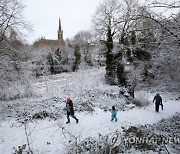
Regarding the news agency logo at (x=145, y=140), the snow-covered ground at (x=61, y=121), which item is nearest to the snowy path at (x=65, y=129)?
the snow-covered ground at (x=61, y=121)

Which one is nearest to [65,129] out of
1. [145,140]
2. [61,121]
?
[145,140]

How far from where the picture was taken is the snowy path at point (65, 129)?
10.1 m

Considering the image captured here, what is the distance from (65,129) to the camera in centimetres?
868

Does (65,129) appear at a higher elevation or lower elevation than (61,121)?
higher

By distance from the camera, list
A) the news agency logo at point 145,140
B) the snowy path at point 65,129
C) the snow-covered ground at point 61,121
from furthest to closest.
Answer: the snow-covered ground at point 61,121
the snowy path at point 65,129
the news agency logo at point 145,140

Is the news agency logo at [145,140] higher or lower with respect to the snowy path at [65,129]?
higher

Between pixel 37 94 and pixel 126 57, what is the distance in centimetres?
1323

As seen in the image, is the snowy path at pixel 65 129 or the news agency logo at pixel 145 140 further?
the snowy path at pixel 65 129

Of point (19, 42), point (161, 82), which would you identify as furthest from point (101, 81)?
point (19, 42)

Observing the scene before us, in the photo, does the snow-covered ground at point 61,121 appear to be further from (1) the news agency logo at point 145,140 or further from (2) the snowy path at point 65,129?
(1) the news agency logo at point 145,140

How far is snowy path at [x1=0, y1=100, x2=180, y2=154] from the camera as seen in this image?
33.2 feet

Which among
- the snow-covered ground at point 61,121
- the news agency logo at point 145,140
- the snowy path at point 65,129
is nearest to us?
the news agency logo at point 145,140

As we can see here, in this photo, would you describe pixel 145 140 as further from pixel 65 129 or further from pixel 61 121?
pixel 61 121

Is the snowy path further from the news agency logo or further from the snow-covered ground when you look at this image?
the news agency logo
